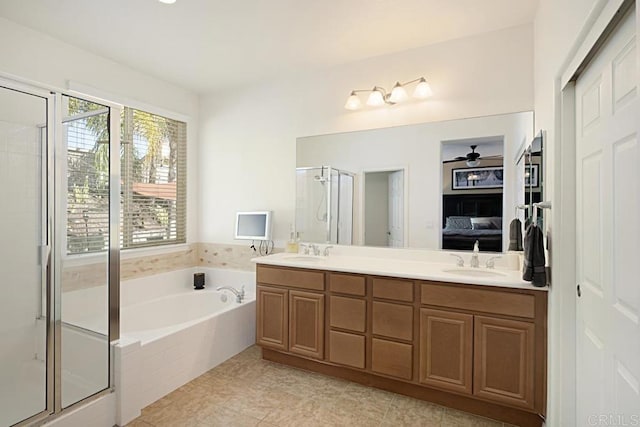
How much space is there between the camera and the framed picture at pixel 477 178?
2574 mm

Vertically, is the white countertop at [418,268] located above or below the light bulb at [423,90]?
below

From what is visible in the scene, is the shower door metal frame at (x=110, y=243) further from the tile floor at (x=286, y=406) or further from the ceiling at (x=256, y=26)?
the ceiling at (x=256, y=26)

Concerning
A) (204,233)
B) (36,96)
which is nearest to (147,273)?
(204,233)

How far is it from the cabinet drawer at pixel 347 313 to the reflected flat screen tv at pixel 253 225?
117 centimetres

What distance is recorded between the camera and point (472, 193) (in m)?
2.64

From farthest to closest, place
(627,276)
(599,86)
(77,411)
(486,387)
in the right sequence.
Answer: (486,387), (77,411), (599,86), (627,276)

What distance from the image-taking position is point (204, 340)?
276cm

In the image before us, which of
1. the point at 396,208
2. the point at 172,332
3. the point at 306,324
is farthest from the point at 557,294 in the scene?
the point at 172,332

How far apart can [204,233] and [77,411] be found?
2235 millimetres

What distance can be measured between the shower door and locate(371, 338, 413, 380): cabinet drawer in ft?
6.51

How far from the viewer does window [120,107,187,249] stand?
131 inches

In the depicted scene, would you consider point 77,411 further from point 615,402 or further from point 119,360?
point 615,402

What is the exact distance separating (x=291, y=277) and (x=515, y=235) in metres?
1.68

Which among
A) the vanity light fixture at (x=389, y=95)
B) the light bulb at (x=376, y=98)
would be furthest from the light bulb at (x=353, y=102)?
the light bulb at (x=376, y=98)
